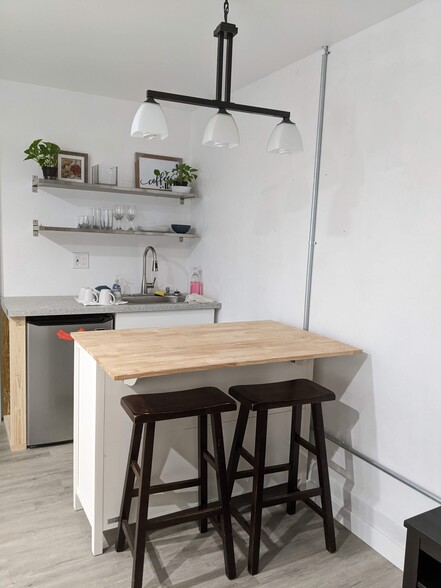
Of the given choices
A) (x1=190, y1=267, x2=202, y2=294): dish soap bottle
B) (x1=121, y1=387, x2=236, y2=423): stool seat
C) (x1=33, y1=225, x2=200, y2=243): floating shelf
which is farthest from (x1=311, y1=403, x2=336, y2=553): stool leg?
(x1=33, y1=225, x2=200, y2=243): floating shelf

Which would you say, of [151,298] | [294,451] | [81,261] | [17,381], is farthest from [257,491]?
[81,261]

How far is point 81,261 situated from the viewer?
369 centimetres

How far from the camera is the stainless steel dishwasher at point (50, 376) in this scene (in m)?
3.01

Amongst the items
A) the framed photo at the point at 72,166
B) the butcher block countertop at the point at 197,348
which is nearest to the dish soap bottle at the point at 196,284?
the framed photo at the point at 72,166

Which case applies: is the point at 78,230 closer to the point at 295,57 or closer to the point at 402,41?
the point at 295,57

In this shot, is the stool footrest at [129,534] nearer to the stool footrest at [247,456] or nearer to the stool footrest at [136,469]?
the stool footrest at [136,469]

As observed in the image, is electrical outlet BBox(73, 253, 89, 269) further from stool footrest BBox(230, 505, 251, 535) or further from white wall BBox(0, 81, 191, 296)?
stool footrest BBox(230, 505, 251, 535)

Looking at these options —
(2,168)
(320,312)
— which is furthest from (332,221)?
(2,168)

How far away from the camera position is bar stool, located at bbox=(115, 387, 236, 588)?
5.93 feet

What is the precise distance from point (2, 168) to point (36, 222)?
43 cm

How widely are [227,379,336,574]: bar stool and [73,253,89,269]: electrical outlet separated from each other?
6.68 feet

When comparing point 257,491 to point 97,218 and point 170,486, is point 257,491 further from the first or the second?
point 97,218

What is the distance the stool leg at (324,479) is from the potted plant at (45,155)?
2385 mm

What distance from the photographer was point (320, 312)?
8.45 ft
